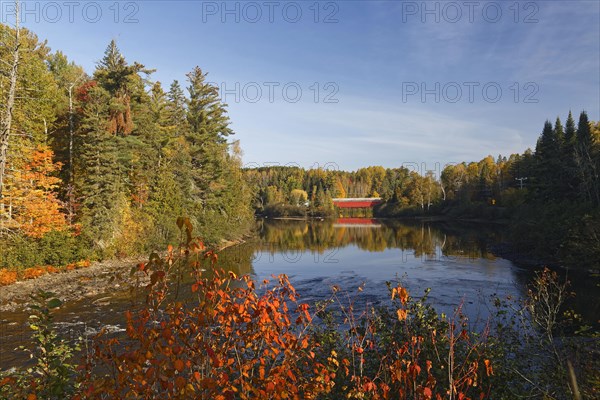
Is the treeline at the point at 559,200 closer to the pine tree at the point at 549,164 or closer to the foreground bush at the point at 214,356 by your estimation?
the pine tree at the point at 549,164

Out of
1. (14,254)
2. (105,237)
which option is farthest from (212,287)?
(105,237)

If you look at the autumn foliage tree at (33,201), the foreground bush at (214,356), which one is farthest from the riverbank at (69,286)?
the foreground bush at (214,356)

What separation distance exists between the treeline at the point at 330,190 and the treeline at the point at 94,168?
34994 mm

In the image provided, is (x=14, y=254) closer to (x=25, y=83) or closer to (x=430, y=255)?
(x=25, y=83)

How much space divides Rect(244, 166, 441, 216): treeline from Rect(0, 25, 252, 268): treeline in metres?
35.0

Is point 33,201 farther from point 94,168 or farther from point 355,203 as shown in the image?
point 355,203

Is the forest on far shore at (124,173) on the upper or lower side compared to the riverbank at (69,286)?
upper

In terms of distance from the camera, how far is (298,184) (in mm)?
133125

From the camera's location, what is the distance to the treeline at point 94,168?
22391 millimetres

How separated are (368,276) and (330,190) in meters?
107

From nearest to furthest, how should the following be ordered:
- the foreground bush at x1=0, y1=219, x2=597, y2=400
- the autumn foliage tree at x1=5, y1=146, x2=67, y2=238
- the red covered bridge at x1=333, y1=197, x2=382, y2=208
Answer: the foreground bush at x1=0, y1=219, x2=597, y2=400, the autumn foliage tree at x1=5, y1=146, x2=67, y2=238, the red covered bridge at x1=333, y1=197, x2=382, y2=208

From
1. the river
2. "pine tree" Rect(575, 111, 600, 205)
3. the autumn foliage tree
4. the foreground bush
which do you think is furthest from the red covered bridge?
the foreground bush

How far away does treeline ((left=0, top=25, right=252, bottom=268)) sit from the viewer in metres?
22.4

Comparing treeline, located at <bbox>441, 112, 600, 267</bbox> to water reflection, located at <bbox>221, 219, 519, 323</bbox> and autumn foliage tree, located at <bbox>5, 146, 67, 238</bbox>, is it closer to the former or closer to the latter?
water reflection, located at <bbox>221, 219, 519, 323</bbox>
